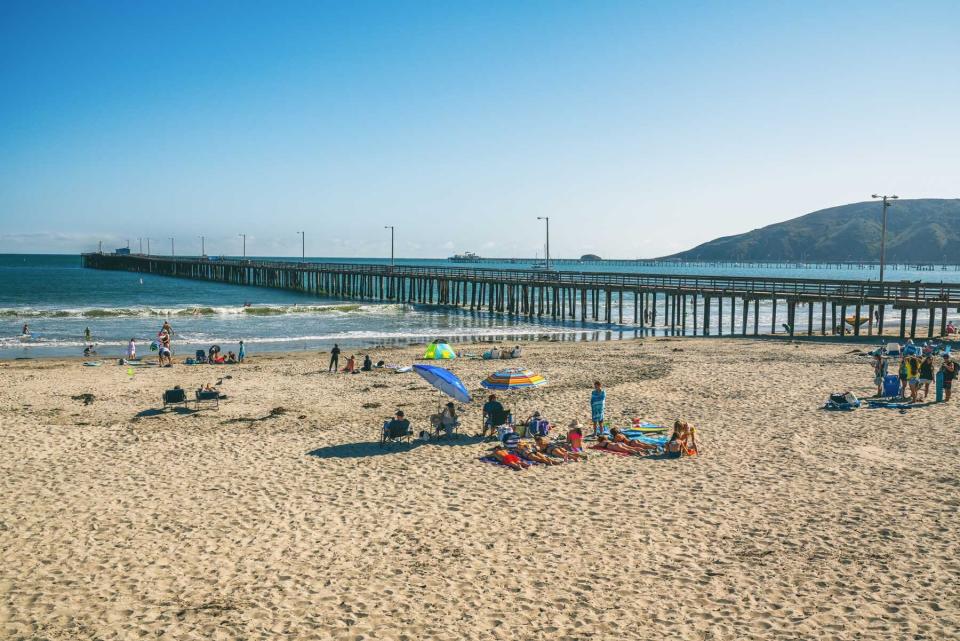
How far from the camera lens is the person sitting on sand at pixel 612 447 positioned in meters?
11.3

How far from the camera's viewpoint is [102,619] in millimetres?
6168

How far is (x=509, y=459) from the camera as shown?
35.2 feet

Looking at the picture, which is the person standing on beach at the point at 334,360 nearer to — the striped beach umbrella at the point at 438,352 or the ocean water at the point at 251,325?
the striped beach umbrella at the point at 438,352

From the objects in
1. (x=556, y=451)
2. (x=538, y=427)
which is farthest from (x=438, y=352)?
(x=556, y=451)

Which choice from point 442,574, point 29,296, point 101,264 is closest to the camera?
point 442,574

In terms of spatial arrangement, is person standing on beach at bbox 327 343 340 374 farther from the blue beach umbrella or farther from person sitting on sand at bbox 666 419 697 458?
person sitting on sand at bbox 666 419 697 458

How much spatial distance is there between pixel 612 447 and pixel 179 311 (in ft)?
136

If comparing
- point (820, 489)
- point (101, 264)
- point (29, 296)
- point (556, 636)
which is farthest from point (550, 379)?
point (101, 264)

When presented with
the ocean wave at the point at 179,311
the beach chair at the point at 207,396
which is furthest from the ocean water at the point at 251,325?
the beach chair at the point at 207,396

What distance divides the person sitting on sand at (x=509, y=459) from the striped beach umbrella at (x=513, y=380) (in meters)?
3.39

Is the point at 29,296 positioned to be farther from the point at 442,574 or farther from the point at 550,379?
the point at 442,574

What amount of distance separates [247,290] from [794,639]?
71376 millimetres

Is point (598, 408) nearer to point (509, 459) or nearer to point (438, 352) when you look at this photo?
point (509, 459)

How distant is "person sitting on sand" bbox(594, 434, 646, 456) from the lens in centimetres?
1127
